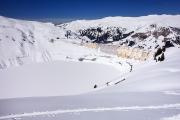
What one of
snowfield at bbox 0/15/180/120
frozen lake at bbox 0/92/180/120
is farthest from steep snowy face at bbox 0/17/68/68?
frozen lake at bbox 0/92/180/120

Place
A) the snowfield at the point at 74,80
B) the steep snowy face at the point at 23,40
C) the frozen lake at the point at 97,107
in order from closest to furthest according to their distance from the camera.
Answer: the frozen lake at the point at 97,107, the snowfield at the point at 74,80, the steep snowy face at the point at 23,40

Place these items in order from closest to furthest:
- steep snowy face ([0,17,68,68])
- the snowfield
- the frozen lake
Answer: the frozen lake → the snowfield → steep snowy face ([0,17,68,68])

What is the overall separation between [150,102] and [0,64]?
267 feet

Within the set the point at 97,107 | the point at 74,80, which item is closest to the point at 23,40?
the point at 74,80

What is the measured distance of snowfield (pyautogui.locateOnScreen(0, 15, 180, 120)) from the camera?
1447 cm

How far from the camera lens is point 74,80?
236ft

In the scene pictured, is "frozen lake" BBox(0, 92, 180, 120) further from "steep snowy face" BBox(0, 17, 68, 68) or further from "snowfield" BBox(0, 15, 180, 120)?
"steep snowy face" BBox(0, 17, 68, 68)

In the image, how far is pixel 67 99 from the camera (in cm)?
1809

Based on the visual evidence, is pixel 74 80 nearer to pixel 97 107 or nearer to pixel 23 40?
pixel 23 40

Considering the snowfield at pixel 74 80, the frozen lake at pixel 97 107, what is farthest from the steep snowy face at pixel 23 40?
the frozen lake at pixel 97 107

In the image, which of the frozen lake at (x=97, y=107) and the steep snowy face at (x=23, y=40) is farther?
the steep snowy face at (x=23, y=40)

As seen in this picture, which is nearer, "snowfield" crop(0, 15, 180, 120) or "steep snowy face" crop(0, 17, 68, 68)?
"snowfield" crop(0, 15, 180, 120)

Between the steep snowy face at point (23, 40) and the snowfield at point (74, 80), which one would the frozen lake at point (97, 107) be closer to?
the snowfield at point (74, 80)

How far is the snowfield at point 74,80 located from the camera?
47.5 feet
